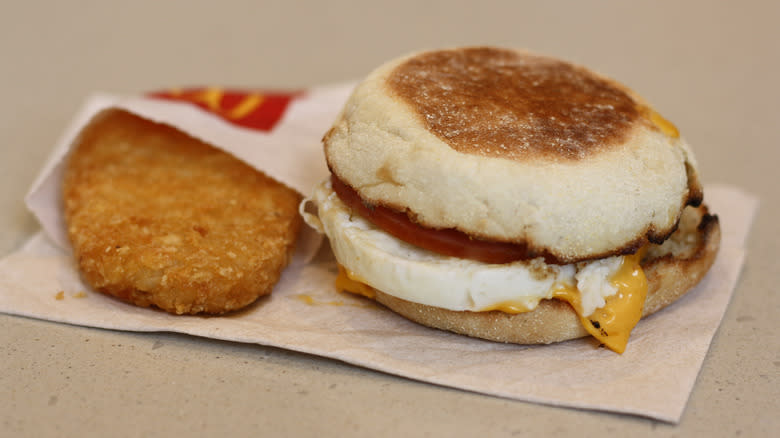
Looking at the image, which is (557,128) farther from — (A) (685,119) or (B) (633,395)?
(A) (685,119)

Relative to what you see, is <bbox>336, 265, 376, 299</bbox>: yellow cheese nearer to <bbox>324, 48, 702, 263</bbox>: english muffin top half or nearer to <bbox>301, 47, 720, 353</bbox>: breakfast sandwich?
<bbox>301, 47, 720, 353</bbox>: breakfast sandwich

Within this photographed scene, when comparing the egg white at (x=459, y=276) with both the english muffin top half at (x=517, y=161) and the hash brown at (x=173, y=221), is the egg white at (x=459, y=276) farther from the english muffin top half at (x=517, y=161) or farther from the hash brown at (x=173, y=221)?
the hash brown at (x=173, y=221)

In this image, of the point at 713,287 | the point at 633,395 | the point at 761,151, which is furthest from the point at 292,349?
the point at 761,151

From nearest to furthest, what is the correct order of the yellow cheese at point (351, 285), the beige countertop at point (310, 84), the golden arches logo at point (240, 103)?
the beige countertop at point (310, 84), the yellow cheese at point (351, 285), the golden arches logo at point (240, 103)

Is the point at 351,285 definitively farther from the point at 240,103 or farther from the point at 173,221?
the point at 240,103

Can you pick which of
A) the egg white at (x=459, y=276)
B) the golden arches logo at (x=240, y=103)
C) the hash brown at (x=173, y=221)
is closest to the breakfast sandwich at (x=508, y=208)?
the egg white at (x=459, y=276)
